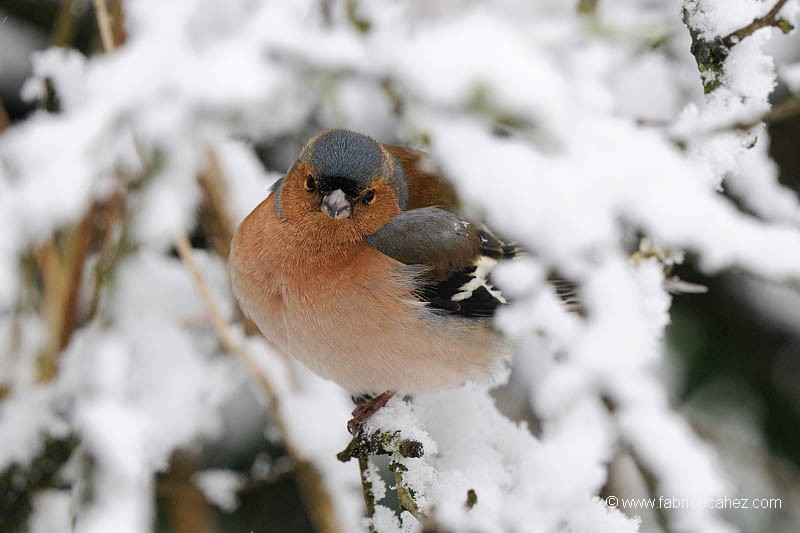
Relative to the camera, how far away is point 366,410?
8.04ft

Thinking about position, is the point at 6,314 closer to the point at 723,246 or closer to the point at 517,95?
the point at 517,95

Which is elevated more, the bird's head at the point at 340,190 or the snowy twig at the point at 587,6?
the snowy twig at the point at 587,6

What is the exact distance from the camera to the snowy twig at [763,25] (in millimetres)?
1641

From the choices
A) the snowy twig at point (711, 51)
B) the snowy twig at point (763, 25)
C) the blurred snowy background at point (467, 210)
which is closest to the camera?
the blurred snowy background at point (467, 210)

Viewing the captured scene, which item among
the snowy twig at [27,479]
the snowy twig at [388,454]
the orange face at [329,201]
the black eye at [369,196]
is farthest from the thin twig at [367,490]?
the snowy twig at [27,479]

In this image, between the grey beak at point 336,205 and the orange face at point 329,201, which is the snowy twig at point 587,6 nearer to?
the orange face at point 329,201

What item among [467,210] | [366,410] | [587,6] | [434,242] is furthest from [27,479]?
[587,6]

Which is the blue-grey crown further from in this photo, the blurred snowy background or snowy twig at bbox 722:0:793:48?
snowy twig at bbox 722:0:793:48

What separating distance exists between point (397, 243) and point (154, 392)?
0.98m

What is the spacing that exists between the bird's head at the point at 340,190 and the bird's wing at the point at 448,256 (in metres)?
0.08

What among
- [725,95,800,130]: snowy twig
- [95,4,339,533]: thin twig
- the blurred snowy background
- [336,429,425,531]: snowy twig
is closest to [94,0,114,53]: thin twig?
the blurred snowy background

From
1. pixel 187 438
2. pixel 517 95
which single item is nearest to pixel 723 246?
pixel 517 95

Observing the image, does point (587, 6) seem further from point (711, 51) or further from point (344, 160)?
point (344, 160)

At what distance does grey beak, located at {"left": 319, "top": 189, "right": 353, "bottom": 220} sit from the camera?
97.3 inches
